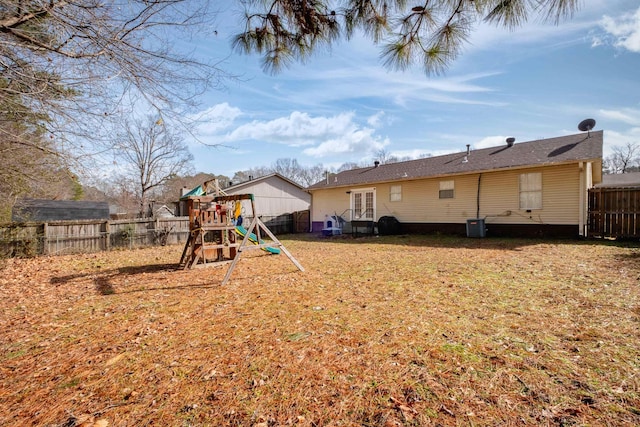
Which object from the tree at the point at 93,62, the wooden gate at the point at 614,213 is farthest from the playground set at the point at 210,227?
the wooden gate at the point at 614,213

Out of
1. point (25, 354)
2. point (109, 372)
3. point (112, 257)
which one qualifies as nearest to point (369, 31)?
point (109, 372)

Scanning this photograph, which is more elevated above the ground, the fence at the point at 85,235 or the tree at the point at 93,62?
the tree at the point at 93,62

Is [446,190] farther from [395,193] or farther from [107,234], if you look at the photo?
[107,234]

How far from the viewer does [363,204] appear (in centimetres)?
1652

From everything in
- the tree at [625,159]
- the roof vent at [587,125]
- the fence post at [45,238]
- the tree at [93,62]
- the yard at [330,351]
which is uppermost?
the tree at [625,159]

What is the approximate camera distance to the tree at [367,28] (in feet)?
12.1

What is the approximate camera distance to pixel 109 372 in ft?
7.88

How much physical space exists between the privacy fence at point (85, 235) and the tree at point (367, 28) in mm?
10130

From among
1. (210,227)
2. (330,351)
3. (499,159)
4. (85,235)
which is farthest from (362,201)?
(330,351)

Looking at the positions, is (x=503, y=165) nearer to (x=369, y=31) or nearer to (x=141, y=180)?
(x=369, y=31)

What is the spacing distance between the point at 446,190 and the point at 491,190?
74.2 inches

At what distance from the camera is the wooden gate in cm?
943

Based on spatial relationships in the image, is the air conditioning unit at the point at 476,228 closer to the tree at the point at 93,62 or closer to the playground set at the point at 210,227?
the playground set at the point at 210,227

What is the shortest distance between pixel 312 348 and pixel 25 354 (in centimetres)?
283
